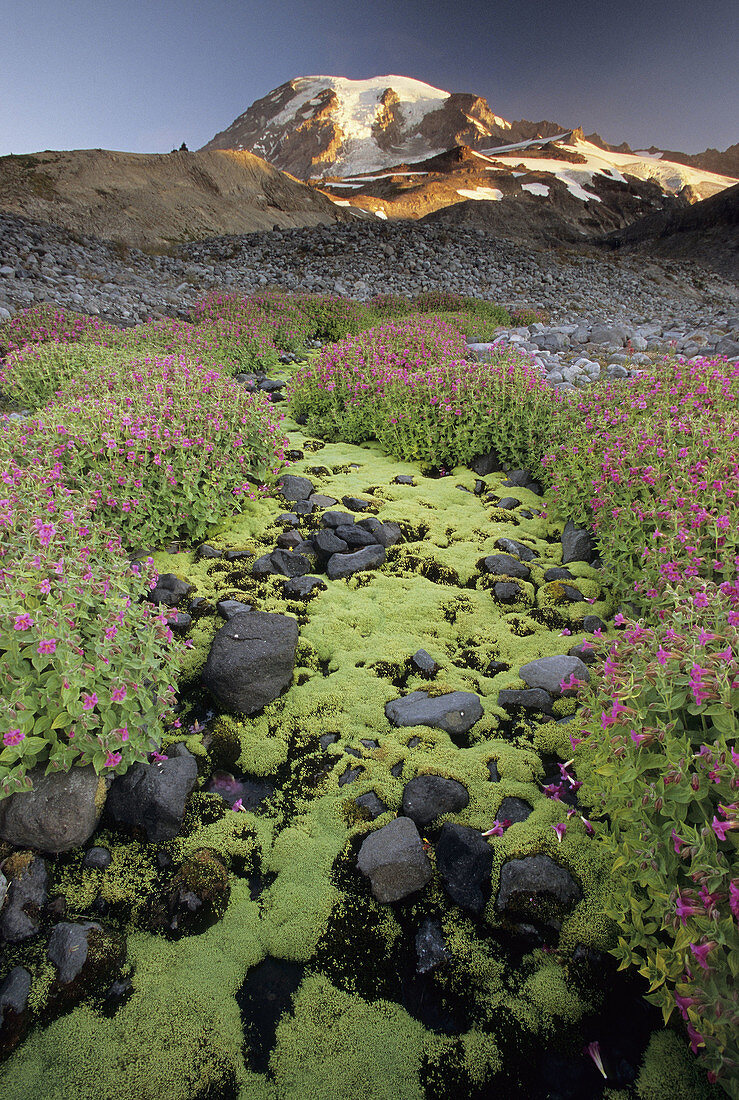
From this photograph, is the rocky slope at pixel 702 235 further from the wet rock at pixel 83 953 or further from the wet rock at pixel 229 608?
the wet rock at pixel 83 953

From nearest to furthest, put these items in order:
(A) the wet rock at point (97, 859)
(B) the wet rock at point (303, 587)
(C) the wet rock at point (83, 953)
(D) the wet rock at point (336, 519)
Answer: (C) the wet rock at point (83, 953), (A) the wet rock at point (97, 859), (B) the wet rock at point (303, 587), (D) the wet rock at point (336, 519)

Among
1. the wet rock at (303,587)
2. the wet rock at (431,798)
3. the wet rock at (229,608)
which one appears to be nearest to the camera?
the wet rock at (431,798)

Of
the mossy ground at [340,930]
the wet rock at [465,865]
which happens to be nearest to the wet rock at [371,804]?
the mossy ground at [340,930]

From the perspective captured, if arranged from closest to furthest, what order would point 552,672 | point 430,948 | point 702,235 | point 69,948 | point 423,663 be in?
point 69,948
point 430,948
point 552,672
point 423,663
point 702,235

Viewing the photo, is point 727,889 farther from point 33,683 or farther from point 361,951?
point 33,683

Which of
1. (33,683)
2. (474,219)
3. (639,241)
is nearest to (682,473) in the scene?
(33,683)

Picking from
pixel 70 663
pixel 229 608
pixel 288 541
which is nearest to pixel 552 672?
pixel 229 608

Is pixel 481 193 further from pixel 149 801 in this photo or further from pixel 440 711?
pixel 149 801

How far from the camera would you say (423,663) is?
4.50 m

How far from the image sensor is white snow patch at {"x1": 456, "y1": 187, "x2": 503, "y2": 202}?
315 feet

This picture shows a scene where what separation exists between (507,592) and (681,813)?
3206 millimetres

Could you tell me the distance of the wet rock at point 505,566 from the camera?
18.7 ft

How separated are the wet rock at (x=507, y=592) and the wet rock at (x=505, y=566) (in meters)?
0.25

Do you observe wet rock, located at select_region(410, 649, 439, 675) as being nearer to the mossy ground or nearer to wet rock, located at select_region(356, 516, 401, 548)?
the mossy ground
